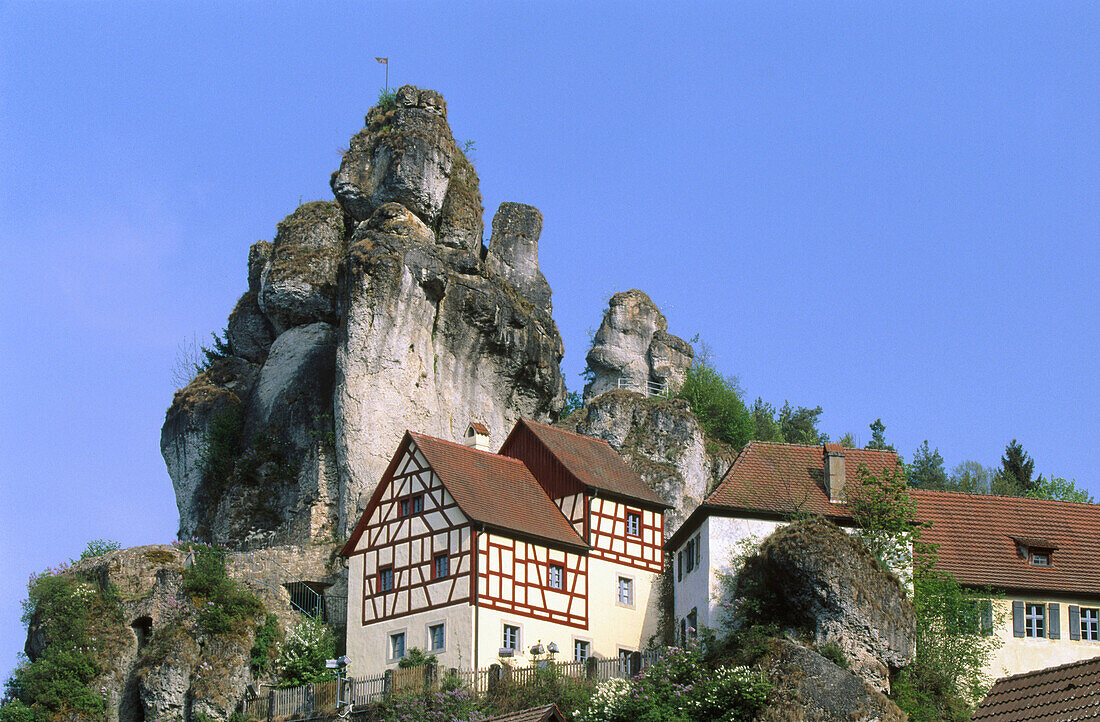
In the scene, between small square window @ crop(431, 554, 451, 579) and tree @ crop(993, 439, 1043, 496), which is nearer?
small square window @ crop(431, 554, 451, 579)

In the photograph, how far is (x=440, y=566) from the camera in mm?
44594

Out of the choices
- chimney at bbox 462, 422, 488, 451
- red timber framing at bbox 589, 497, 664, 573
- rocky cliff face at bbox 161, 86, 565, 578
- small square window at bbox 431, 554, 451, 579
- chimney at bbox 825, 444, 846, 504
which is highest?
rocky cliff face at bbox 161, 86, 565, 578

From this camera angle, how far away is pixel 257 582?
159 ft

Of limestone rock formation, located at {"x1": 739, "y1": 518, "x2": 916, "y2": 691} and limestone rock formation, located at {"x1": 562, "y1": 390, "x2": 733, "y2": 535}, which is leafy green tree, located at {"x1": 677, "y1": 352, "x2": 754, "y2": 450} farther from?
limestone rock formation, located at {"x1": 739, "y1": 518, "x2": 916, "y2": 691}

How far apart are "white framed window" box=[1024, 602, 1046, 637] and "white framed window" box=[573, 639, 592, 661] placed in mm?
12254

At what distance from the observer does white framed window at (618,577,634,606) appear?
157 ft

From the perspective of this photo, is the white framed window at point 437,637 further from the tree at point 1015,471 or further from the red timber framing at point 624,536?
the tree at point 1015,471

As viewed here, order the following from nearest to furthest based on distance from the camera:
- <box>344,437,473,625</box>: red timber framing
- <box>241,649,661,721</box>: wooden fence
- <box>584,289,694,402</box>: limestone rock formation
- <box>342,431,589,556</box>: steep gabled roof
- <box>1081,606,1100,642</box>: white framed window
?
<box>241,649,661,721</box>: wooden fence → <box>1081,606,1100,642</box>: white framed window → <box>344,437,473,625</box>: red timber framing → <box>342,431,589,556</box>: steep gabled roof → <box>584,289,694,402</box>: limestone rock formation

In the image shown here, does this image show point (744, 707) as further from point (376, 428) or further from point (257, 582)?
point (376, 428)

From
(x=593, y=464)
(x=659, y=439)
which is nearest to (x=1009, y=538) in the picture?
(x=593, y=464)

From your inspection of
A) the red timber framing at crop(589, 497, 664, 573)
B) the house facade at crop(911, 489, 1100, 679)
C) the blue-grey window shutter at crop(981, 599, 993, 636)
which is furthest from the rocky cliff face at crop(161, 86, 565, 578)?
the blue-grey window shutter at crop(981, 599, 993, 636)

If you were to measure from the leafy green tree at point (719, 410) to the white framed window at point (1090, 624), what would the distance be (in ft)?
86.4

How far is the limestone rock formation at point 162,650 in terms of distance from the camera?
44.2 meters

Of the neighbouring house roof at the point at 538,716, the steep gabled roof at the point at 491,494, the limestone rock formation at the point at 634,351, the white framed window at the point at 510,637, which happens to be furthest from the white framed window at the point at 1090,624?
the limestone rock formation at the point at 634,351
